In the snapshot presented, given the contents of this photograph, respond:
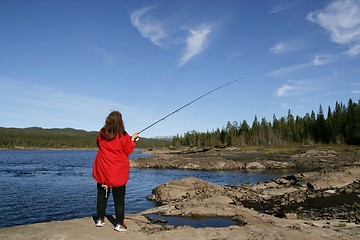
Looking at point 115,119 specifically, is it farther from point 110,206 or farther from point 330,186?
point 330,186

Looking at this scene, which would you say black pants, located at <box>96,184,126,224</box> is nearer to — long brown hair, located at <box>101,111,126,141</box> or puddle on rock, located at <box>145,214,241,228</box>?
long brown hair, located at <box>101,111,126,141</box>

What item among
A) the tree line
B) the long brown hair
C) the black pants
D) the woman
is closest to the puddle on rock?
the black pants

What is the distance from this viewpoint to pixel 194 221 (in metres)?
13.2

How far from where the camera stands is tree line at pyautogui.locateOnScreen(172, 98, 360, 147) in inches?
4545

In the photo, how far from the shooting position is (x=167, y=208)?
15.9 meters

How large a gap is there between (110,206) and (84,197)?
544cm

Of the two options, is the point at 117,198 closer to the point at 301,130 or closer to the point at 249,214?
the point at 249,214

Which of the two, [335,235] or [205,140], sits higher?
[205,140]

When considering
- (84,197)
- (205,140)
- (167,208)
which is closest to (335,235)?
(167,208)

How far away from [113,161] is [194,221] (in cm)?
596

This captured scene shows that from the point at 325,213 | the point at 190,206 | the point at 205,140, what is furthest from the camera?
the point at 205,140

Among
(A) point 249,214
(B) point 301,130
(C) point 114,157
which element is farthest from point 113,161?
(B) point 301,130

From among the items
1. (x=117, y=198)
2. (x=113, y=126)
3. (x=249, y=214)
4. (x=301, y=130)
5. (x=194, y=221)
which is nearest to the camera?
(x=113, y=126)

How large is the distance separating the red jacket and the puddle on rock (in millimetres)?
4082
